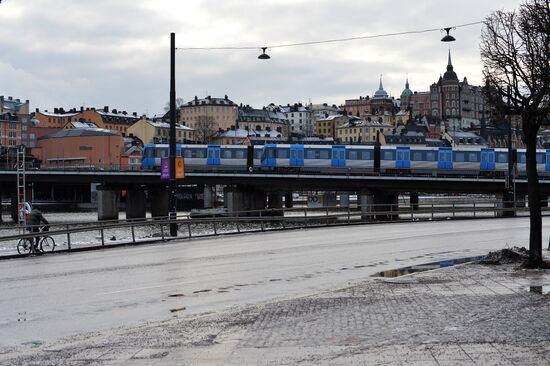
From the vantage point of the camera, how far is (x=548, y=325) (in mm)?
10406

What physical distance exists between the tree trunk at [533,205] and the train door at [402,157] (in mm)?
67946

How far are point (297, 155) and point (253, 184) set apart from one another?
5997 millimetres

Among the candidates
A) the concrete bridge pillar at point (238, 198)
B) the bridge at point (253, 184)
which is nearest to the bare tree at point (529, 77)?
the bridge at point (253, 184)

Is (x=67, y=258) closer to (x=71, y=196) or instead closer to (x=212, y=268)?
(x=212, y=268)

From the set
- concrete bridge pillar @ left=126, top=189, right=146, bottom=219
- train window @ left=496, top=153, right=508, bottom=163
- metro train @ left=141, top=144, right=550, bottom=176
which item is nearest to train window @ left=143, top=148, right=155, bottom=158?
metro train @ left=141, top=144, right=550, bottom=176

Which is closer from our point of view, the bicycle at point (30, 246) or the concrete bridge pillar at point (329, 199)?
the bicycle at point (30, 246)

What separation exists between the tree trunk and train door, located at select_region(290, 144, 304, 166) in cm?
6951

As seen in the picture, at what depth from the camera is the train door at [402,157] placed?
283 feet

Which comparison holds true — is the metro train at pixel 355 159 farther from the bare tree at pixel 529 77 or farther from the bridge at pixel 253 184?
the bare tree at pixel 529 77

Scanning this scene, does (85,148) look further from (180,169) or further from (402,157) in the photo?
(180,169)

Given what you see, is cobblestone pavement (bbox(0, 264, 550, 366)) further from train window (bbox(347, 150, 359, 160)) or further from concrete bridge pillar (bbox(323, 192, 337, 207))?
concrete bridge pillar (bbox(323, 192, 337, 207))

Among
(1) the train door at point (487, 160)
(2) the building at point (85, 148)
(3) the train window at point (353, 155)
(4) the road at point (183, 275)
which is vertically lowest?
(4) the road at point (183, 275)

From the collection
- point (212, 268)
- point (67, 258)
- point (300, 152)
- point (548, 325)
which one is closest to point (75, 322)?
point (548, 325)

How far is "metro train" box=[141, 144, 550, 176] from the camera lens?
83.9 meters
